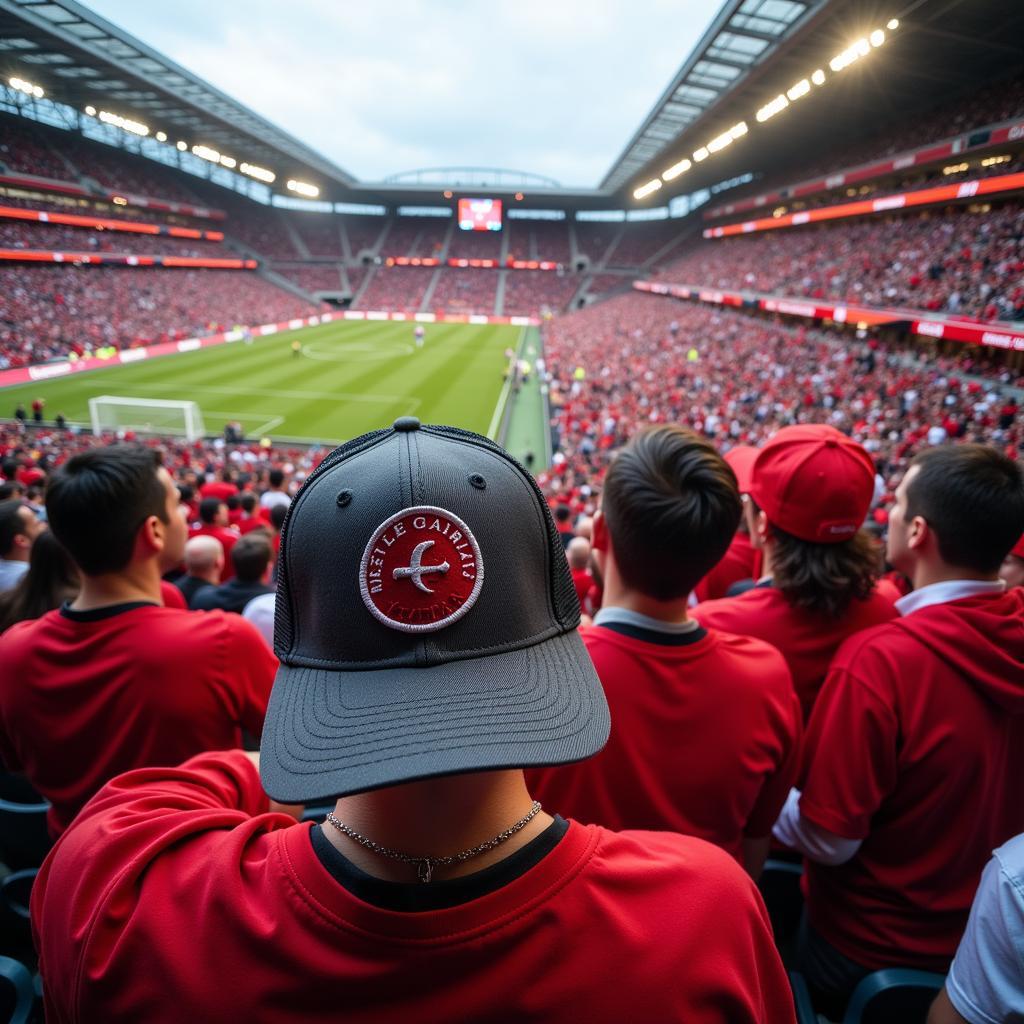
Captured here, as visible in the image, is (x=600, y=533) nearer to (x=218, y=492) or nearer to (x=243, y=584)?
(x=243, y=584)

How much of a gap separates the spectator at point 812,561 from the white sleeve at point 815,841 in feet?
1.90

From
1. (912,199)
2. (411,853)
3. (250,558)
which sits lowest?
(250,558)

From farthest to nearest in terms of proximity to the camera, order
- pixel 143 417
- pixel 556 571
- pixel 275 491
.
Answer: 1. pixel 143 417
2. pixel 275 491
3. pixel 556 571

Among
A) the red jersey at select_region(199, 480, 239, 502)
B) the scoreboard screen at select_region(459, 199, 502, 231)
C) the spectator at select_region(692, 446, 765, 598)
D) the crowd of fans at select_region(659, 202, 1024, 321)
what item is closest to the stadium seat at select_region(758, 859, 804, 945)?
the spectator at select_region(692, 446, 765, 598)

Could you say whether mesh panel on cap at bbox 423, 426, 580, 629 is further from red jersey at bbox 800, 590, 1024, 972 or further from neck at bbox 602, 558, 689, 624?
red jersey at bbox 800, 590, 1024, 972

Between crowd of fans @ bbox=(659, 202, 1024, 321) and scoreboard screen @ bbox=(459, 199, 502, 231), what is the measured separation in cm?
3721

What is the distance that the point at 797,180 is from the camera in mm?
41688

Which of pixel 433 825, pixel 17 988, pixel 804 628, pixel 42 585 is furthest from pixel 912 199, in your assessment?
pixel 17 988

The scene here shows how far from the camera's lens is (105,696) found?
2186 mm

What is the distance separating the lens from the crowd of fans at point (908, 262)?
66.4ft

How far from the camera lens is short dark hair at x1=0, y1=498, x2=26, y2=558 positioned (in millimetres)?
5055

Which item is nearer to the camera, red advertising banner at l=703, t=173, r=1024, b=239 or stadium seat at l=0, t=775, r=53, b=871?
stadium seat at l=0, t=775, r=53, b=871

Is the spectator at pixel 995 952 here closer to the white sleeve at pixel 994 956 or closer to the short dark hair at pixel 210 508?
the white sleeve at pixel 994 956

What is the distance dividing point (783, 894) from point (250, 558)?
421 centimetres
